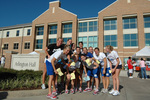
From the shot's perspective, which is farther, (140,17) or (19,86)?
(140,17)

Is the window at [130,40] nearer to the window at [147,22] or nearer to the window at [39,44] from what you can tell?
the window at [147,22]

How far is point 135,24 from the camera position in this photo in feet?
68.5

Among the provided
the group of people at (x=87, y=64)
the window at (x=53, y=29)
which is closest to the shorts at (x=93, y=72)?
the group of people at (x=87, y=64)

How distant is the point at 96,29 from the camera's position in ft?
76.2

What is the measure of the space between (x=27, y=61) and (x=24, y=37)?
75.2 ft

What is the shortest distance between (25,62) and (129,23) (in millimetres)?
19890

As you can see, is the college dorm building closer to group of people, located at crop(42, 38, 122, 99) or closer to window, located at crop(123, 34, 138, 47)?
window, located at crop(123, 34, 138, 47)

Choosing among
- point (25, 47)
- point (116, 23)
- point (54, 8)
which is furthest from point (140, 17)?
point (25, 47)

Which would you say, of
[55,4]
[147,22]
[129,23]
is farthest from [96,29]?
[55,4]

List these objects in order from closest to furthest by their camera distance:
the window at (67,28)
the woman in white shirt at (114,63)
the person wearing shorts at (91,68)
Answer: the woman in white shirt at (114,63)
the person wearing shorts at (91,68)
the window at (67,28)

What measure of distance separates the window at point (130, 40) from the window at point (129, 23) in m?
1.70

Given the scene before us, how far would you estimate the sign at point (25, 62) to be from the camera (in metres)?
7.68

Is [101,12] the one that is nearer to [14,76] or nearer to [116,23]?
[116,23]

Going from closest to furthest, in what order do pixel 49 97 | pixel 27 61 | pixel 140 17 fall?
pixel 49 97 → pixel 27 61 → pixel 140 17
